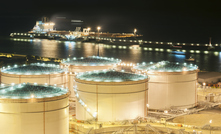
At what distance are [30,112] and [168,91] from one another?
14685 mm

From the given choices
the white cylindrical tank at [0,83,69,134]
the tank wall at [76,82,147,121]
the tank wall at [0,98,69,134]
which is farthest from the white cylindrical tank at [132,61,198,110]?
the tank wall at [0,98,69,134]

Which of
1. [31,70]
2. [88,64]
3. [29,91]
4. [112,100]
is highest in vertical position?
[88,64]

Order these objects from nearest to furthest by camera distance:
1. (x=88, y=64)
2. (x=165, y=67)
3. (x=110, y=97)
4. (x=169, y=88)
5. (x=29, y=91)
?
(x=29, y=91) < (x=110, y=97) < (x=169, y=88) < (x=165, y=67) < (x=88, y=64)

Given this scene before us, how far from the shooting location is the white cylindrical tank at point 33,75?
32.3m

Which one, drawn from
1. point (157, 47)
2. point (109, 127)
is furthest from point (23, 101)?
point (157, 47)

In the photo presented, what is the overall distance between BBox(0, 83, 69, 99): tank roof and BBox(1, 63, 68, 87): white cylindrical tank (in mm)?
6648

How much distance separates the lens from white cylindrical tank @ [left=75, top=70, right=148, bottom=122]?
1107 inches

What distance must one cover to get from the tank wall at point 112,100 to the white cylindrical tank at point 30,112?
4.71m

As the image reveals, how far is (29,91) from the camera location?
24078mm

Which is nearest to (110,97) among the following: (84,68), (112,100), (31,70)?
(112,100)

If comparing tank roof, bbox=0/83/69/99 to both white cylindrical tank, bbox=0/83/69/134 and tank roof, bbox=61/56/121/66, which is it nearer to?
white cylindrical tank, bbox=0/83/69/134

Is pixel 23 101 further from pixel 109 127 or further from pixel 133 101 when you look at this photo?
pixel 133 101

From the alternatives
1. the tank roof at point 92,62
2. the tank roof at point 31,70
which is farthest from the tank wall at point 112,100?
the tank roof at point 92,62

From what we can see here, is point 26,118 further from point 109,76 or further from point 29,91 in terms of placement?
point 109,76
